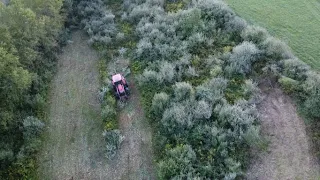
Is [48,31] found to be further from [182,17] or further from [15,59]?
[182,17]

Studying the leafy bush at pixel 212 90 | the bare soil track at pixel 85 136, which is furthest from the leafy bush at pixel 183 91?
the bare soil track at pixel 85 136

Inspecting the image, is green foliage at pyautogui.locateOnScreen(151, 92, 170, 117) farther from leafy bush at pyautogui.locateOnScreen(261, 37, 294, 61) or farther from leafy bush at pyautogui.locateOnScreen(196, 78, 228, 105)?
leafy bush at pyautogui.locateOnScreen(261, 37, 294, 61)

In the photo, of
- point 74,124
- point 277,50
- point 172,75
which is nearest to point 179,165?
point 172,75

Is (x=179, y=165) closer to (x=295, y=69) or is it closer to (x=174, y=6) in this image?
(x=295, y=69)

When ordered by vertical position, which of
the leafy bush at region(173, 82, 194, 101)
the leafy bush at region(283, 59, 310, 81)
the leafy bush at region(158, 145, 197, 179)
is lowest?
the leafy bush at region(158, 145, 197, 179)

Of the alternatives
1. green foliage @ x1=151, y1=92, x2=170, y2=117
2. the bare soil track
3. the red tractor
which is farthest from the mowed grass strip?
the red tractor

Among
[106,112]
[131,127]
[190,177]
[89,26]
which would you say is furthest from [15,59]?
[190,177]

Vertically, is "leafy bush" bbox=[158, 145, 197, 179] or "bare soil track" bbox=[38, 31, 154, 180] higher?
"leafy bush" bbox=[158, 145, 197, 179]
